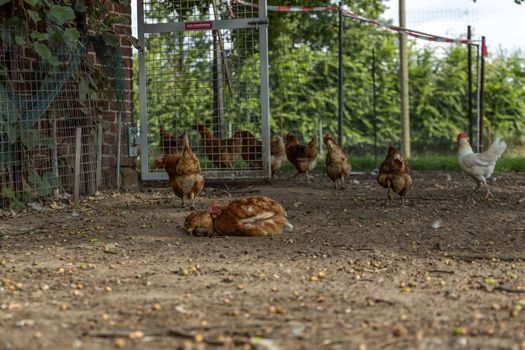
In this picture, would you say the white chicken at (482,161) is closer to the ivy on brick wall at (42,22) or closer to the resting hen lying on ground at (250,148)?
Answer: the resting hen lying on ground at (250,148)

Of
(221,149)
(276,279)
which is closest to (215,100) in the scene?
(221,149)

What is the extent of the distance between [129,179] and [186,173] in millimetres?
2688

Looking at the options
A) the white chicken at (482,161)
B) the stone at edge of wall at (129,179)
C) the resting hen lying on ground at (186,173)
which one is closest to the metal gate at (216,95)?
the stone at edge of wall at (129,179)

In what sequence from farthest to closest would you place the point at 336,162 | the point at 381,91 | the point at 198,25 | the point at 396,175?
the point at 381,91
the point at 198,25
the point at 336,162
the point at 396,175

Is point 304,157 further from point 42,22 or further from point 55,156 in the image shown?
point 42,22

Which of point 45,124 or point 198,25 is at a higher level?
point 198,25

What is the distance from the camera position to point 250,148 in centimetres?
1100

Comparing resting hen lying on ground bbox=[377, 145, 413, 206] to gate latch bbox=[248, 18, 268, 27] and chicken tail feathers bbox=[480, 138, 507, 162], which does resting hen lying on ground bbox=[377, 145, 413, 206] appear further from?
gate latch bbox=[248, 18, 268, 27]

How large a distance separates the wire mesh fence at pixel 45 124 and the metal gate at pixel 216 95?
106 cm

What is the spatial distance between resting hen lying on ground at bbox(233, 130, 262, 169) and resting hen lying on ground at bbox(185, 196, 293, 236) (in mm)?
3992

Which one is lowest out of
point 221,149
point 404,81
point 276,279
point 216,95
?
point 276,279

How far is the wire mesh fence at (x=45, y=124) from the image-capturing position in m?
8.64

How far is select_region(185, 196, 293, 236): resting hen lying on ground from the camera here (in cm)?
679

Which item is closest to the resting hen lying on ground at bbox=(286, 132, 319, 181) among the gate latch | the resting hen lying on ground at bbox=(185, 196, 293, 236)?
the gate latch
